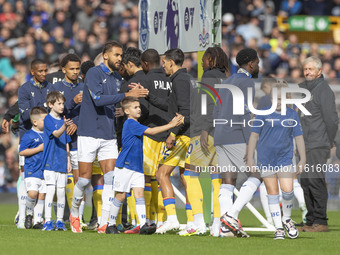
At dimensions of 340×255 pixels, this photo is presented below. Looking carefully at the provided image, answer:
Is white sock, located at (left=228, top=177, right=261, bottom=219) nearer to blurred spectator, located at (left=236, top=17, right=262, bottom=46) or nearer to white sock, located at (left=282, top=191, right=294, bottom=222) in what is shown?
white sock, located at (left=282, top=191, right=294, bottom=222)

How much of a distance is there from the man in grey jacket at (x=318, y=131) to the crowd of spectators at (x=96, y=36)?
29.2ft

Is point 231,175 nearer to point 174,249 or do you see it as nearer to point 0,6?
point 174,249

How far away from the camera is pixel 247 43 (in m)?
24.2

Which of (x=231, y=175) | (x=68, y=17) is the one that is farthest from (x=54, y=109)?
(x=68, y=17)

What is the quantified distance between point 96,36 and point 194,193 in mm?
11344

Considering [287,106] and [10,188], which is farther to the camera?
[10,188]

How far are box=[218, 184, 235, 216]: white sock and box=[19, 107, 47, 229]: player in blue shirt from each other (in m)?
2.94

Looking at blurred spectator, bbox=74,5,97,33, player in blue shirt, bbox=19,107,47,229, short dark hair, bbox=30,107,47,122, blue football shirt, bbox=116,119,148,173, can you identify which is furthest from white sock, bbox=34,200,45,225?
blurred spectator, bbox=74,5,97,33

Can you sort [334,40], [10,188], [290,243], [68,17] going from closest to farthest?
[290,243] → [10,188] → [68,17] → [334,40]

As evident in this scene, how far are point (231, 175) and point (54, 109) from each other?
9.06ft

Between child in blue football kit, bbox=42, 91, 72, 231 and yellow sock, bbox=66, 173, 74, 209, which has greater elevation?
child in blue football kit, bbox=42, 91, 72, 231

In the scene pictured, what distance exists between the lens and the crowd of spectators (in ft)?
71.3

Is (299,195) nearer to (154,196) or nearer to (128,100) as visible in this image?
(154,196)

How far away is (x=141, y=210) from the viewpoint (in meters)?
10.2
